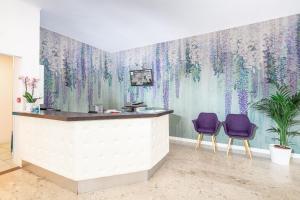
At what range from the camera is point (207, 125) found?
466 cm

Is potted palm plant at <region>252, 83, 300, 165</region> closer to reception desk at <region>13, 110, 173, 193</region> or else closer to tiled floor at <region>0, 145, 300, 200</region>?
tiled floor at <region>0, 145, 300, 200</region>

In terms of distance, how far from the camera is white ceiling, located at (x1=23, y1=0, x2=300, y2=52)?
3.48 m

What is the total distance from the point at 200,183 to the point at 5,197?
266 centimetres

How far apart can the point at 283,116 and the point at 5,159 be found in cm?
565

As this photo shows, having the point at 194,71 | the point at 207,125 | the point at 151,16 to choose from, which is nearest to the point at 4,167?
the point at 151,16

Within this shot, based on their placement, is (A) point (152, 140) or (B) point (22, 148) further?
(B) point (22, 148)

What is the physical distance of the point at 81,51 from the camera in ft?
18.4

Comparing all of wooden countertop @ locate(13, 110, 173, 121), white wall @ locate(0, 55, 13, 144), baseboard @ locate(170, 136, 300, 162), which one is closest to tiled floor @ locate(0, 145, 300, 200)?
baseboard @ locate(170, 136, 300, 162)

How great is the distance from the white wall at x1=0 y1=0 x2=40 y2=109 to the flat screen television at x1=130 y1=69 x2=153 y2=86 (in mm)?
3071

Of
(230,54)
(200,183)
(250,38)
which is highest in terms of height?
(250,38)

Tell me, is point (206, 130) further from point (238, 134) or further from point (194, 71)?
point (194, 71)

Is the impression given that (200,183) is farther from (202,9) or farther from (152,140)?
(202,9)

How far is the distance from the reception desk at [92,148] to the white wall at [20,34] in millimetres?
993

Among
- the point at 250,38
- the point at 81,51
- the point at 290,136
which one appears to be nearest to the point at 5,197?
the point at 81,51
